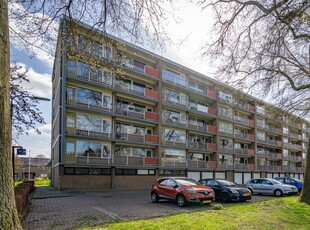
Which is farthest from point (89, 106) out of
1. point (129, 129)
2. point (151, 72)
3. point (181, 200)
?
point (181, 200)

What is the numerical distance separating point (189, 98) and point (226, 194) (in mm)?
20053

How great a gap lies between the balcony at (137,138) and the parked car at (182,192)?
11.4 metres

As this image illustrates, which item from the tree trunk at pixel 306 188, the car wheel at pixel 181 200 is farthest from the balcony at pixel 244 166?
the car wheel at pixel 181 200

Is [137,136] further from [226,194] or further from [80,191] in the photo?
[226,194]

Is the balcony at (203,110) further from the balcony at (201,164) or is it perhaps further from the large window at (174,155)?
the balcony at (201,164)

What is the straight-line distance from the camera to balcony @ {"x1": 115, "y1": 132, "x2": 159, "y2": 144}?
2567 centimetres

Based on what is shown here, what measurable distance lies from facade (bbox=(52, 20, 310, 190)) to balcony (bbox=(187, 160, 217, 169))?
12 centimetres

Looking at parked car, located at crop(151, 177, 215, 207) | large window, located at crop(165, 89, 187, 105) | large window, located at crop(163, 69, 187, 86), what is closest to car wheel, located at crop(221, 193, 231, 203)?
parked car, located at crop(151, 177, 215, 207)

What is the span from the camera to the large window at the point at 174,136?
98.2 ft

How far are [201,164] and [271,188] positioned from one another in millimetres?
12933

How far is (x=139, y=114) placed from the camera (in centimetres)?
2708

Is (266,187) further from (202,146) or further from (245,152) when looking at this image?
(245,152)

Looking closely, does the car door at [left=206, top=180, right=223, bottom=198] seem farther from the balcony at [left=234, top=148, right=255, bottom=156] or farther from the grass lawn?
the balcony at [left=234, top=148, right=255, bottom=156]

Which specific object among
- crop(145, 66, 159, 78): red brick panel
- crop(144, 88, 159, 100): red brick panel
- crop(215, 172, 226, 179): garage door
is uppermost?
crop(145, 66, 159, 78): red brick panel
